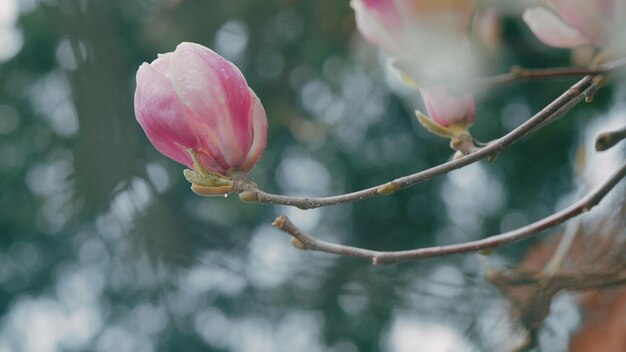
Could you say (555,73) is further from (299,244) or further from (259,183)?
(259,183)

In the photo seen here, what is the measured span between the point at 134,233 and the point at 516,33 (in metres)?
1.24

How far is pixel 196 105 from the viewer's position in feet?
1.05

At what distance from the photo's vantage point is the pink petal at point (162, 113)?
32 cm

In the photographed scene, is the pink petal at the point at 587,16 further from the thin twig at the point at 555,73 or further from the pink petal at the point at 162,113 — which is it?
the pink petal at the point at 162,113

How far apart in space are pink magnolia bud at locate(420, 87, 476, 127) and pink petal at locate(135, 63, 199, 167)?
0.11m

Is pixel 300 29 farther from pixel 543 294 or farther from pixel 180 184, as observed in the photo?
pixel 543 294

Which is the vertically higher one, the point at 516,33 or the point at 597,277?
the point at 516,33

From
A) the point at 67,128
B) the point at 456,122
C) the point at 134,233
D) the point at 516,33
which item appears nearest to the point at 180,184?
the point at 67,128

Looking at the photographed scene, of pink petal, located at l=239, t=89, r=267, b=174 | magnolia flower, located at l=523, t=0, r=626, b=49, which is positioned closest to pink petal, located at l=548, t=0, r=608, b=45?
magnolia flower, located at l=523, t=0, r=626, b=49

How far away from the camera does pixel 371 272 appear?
662 mm

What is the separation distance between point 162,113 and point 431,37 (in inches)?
4.2

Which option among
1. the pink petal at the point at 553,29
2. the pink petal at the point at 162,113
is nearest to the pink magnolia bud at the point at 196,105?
the pink petal at the point at 162,113

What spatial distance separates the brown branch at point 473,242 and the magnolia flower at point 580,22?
51 mm

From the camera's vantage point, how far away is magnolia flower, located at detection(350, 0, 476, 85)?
312 millimetres
